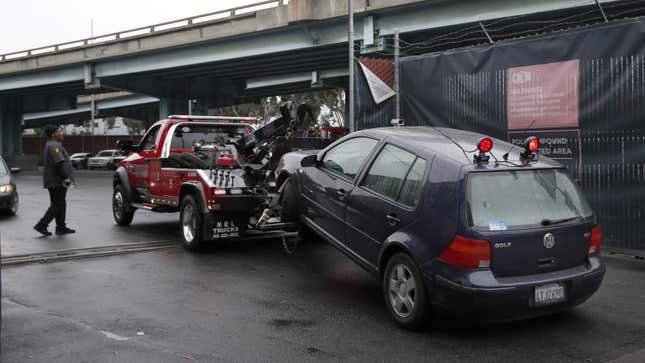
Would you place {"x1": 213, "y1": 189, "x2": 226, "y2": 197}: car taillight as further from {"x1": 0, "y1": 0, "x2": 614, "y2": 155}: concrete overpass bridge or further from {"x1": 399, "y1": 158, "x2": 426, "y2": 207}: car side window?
{"x1": 0, "y1": 0, "x2": 614, "y2": 155}: concrete overpass bridge

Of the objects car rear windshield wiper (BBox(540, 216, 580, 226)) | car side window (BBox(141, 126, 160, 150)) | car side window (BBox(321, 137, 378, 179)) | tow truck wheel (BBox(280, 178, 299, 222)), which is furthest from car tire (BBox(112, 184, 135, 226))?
car rear windshield wiper (BBox(540, 216, 580, 226))

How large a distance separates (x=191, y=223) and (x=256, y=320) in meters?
3.68

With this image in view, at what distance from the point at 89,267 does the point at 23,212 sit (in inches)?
305

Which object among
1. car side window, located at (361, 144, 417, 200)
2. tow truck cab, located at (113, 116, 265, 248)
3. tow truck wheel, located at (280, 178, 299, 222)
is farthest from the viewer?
tow truck cab, located at (113, 116, 265, 248)

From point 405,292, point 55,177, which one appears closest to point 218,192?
point 55,177

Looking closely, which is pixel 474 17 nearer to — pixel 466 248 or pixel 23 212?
pixel 23 212

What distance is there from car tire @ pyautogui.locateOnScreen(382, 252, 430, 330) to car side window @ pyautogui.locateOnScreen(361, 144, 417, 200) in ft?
2.01

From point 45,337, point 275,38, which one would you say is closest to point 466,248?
point 45,337

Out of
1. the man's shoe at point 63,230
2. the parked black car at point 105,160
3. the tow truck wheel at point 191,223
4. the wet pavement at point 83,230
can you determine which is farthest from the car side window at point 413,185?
the parked black car at point 105,160

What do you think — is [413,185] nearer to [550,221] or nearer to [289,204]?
[550,221]

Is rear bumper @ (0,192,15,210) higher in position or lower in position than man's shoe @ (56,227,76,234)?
higher

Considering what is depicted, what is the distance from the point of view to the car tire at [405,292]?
16.8 feet

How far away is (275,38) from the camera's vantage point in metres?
30.9

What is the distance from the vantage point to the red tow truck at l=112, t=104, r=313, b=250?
8.54 m
